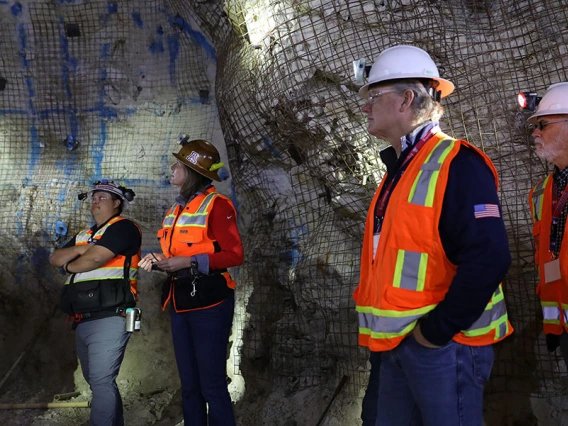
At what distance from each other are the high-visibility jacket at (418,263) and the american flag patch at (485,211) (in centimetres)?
11

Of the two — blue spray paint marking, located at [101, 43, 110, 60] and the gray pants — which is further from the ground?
blue spray paint marking, located at [101, 43, 110, 60]

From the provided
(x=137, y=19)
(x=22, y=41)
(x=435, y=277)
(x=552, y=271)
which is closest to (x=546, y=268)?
(x=552, y=271)

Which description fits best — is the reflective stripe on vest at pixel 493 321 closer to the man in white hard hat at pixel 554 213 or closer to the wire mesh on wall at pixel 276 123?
the man in white hard hat at pixel 554 213

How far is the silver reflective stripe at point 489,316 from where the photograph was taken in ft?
6.23

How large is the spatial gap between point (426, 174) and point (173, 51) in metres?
4.63

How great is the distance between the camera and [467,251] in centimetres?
180

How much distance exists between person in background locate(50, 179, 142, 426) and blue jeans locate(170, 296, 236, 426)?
396 mm

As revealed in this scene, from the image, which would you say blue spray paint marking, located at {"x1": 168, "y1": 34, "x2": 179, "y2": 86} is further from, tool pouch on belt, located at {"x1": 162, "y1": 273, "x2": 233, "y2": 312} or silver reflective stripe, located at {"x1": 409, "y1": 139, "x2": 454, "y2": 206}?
silver reflective stripe, located at {"x1": 409, "y1": 139, "x2": 454, "y2": 206}

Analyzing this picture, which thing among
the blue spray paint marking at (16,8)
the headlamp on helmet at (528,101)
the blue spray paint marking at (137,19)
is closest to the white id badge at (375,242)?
the headlamp on helmet at (528,101)

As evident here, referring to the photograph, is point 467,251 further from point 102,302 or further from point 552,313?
point 102,302

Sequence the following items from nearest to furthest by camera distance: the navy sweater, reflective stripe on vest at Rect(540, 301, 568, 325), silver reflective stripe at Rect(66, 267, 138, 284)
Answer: the navy sweater, reflective stripe on vest at Rect(540, 301, 568, 325), silver reflective stripe at Rect(66, 267, 138, 284)

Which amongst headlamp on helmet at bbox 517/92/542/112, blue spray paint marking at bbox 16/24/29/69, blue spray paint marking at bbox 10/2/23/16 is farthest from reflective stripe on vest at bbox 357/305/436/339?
blue spray paint marking at bbox 10/2/23/16

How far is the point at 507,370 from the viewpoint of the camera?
11.7ft

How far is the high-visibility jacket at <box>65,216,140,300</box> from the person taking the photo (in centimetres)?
361
